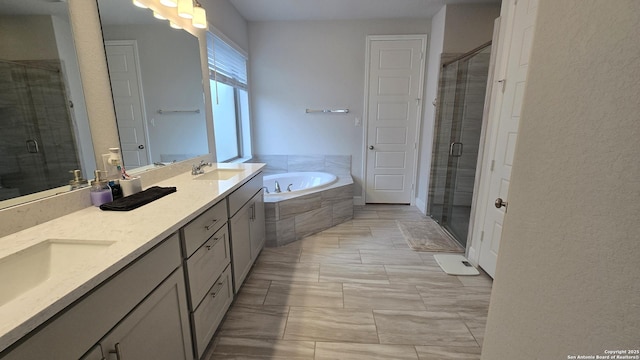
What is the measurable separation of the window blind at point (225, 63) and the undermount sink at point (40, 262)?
211 cm

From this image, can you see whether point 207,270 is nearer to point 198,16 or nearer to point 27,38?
point 27,38

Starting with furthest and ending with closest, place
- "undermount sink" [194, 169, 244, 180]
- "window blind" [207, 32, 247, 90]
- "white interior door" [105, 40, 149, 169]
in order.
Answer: "window blind" [207, 32, 247, 90], "undermount sink" [194, 169, 244, 180], "white interior door" [105, 40, 149, 169]

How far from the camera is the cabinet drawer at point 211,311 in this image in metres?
1.31

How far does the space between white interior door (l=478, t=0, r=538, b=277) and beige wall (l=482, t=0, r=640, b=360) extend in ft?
3.42

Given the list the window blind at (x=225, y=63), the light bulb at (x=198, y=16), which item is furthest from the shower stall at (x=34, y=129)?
the window blind at (x=225, y=63)

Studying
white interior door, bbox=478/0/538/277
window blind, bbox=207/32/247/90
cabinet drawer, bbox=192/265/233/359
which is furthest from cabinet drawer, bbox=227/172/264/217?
white interior door, bbox=478/0/538/277

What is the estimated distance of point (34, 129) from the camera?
3.50ft

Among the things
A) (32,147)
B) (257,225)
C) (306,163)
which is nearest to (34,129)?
(32,147)

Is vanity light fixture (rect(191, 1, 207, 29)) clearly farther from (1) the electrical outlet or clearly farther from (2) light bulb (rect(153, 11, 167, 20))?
(1) the electrical outlet

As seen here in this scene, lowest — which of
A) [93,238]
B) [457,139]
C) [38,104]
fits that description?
[93,238]

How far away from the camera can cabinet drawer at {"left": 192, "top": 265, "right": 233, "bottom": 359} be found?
1306 millimetres

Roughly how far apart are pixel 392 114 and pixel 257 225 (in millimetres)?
2557

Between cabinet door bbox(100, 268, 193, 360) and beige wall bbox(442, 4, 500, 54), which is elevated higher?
beige wall bbox(442, 4, 500, 54)

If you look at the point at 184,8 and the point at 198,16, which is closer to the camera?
the point at 184,8
